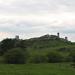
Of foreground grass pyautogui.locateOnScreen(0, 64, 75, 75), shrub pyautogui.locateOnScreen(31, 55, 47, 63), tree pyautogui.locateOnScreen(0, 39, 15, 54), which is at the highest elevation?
tree pyautogui.locateOnScreen(0, 39, 15, 54)

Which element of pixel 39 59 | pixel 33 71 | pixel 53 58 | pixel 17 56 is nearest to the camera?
pixel 33 71

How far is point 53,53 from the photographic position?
3312 inches

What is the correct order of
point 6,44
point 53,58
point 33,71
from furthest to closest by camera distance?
point 6,44 → point 53,58 → point 33,71

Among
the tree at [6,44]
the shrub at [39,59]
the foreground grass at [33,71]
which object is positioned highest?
the tree at [6,44]

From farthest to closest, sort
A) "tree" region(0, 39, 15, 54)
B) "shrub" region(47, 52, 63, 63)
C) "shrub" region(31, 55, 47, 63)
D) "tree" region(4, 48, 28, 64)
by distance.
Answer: "tree" region(0, 39, 15, 54)
"shrub" region(47, 52, 63, 63)
"shrub" region(31, 55, 47, 63)
"tree" region(4, 48, 28, 64)

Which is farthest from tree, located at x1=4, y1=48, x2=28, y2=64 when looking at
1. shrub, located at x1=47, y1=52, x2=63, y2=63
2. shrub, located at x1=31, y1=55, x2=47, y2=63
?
shrub, located at x1=47, y1=52, x2=63, y2=63

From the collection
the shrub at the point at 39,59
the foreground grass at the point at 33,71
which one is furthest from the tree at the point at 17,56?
the foreground grass at the point at 33,71

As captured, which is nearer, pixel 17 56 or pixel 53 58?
pixel 17 56

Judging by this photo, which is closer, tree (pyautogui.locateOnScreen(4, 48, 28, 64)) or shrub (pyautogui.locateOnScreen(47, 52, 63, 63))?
tree (pyautogui.locateOnScreen(4, 48, 28, 64))

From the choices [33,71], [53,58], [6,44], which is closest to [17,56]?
[53,58]

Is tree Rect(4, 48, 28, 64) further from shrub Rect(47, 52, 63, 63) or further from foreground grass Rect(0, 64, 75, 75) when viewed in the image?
foreground grass Rect(0, 64, 75, 75)

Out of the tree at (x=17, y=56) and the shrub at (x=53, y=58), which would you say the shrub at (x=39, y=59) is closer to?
the shrub at (x=53, y=58)

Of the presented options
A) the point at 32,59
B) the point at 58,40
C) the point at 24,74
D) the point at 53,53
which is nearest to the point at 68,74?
the point at 24,74

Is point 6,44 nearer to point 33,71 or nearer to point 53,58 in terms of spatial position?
point 53,58
